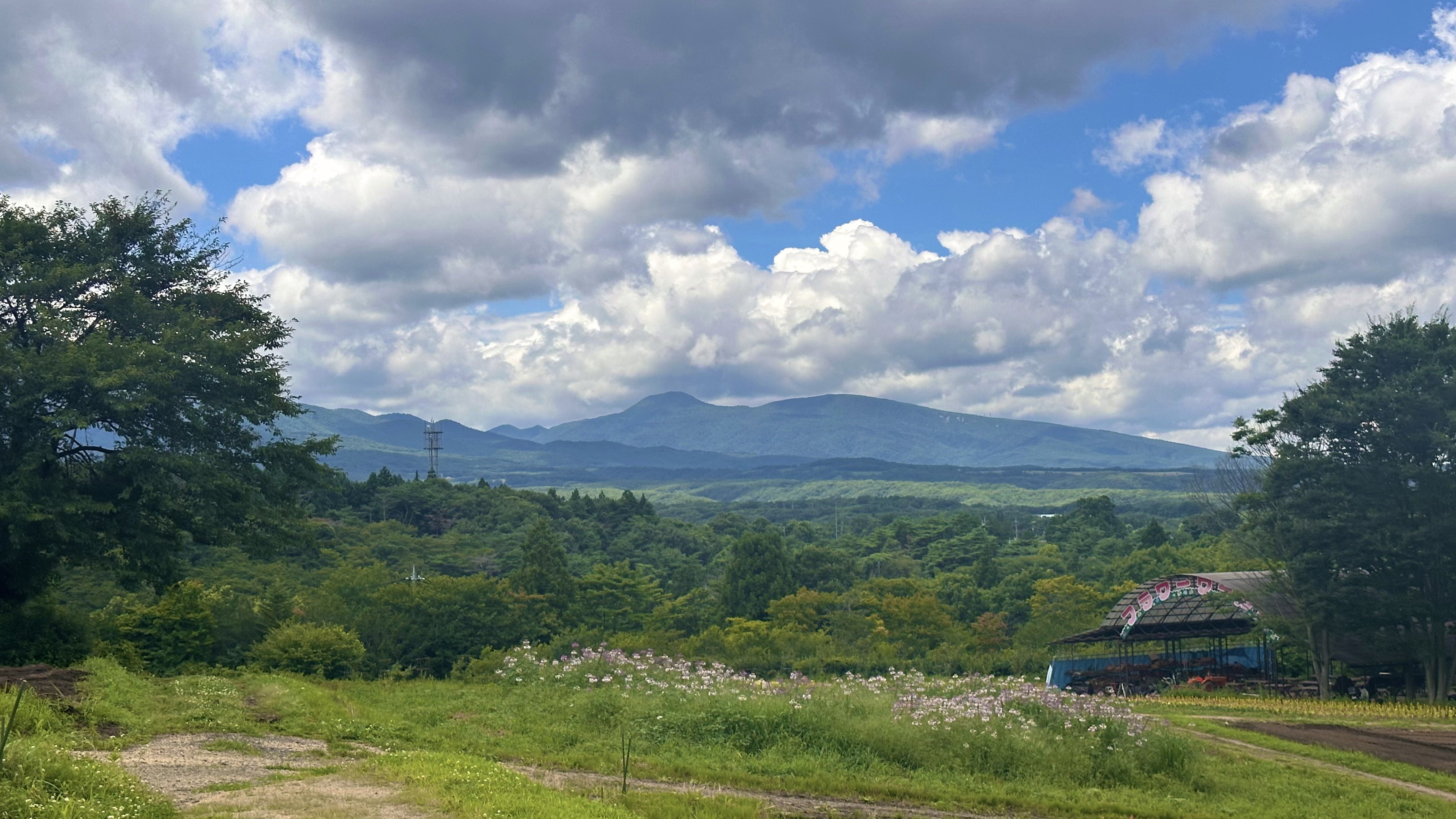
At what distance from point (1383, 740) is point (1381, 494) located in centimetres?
1307

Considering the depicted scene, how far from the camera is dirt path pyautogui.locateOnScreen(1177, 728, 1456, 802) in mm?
13281

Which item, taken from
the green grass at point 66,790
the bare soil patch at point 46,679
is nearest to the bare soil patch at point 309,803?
the green grass at point 66,790

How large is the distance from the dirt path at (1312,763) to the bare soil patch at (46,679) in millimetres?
16079

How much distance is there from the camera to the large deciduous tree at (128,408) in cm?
1897

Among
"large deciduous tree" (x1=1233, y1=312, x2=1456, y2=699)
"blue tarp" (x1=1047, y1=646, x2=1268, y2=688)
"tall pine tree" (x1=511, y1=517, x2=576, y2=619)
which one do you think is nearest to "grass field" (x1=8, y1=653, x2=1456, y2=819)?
"large deciduous tree" (x1=1233, y1=312, x2=1456, y2=699)

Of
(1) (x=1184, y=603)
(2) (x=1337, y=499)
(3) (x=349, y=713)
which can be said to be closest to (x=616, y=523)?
(1) (x=1184, y=603)

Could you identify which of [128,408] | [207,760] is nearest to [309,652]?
[128,408]

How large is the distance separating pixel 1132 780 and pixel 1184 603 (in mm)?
26118

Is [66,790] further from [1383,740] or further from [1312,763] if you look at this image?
[1383,740]

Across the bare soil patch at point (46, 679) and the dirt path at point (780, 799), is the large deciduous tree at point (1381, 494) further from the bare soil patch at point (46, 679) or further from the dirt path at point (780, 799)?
the bare soil patch at point (46, 679)

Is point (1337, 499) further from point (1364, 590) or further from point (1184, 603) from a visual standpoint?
point (1184, 603)

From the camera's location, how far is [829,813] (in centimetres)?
1057

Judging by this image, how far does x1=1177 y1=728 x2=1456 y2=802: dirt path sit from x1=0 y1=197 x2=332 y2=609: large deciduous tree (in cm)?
1913

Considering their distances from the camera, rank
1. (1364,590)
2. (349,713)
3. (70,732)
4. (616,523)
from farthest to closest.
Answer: (616,523), (1364,590), (349,713), (70,732)
